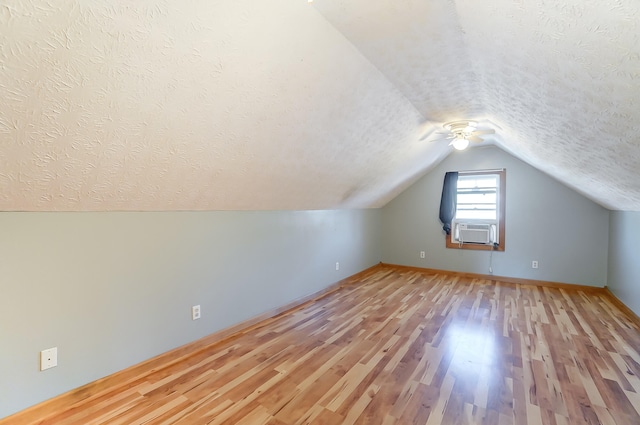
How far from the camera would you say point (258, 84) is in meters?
1.74

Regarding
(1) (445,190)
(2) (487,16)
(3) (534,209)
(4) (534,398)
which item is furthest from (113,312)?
(3) (534,209)

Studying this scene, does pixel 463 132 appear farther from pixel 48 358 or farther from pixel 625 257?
pixel 48 358

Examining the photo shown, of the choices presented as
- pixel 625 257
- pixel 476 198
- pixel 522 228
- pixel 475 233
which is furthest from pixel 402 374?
pixel 476 198

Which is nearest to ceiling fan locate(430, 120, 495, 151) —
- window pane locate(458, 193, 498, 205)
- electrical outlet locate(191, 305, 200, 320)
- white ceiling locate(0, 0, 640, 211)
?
white ceiling locate(0, 0, 640, 211)

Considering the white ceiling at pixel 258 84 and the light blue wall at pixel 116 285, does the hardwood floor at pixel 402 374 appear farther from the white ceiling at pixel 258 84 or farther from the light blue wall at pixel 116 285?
the white ceiling at pixel 258 84

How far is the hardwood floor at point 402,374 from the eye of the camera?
70.7 inches

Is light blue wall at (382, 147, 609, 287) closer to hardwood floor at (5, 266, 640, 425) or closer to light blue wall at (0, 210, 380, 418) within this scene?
hardwood floor at (5, 266, 640, 425)

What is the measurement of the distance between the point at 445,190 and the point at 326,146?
3423mm

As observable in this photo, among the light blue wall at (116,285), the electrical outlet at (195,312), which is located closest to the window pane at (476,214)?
the light blue wall at (116,285)

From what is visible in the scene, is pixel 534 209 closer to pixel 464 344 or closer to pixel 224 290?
pixel 464 344

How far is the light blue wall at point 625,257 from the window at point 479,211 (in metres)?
1.31

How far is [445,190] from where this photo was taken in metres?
5.36

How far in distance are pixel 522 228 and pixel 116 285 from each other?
213 inches

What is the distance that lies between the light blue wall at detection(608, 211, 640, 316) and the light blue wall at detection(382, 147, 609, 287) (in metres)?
0.29
